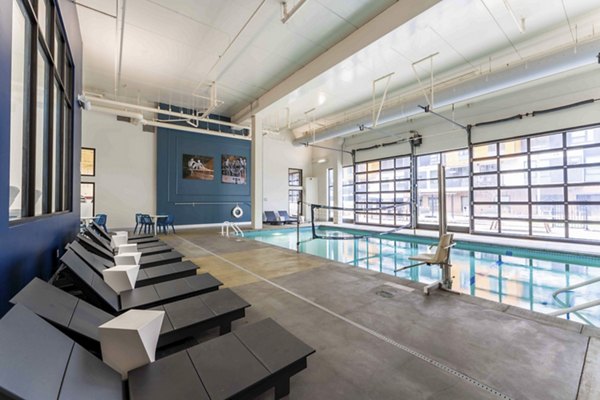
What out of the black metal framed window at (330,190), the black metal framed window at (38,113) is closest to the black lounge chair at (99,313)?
the black metal framed window at (38,113)

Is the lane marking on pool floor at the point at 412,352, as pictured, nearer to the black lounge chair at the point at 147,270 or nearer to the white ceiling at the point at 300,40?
the black lounge chair at the point at 147,270

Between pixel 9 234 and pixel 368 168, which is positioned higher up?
pixel 368 168

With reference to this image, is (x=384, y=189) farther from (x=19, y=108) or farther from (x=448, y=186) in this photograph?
(x=19, y=108)

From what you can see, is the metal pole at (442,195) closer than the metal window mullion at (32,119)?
No

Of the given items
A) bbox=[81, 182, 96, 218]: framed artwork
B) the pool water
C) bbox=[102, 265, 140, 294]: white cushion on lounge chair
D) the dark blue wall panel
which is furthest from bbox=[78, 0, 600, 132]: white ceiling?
bbox=[102, 265, 140, 294]: white cushion on lounge chair

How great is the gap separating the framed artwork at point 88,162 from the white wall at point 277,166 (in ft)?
21.2

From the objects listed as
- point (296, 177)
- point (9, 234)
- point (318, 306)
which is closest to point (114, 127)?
point (296, 177)

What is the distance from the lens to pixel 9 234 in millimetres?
1648

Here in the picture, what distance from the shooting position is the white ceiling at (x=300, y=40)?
15.0 feet

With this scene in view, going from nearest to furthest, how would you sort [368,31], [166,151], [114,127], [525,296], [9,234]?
[9,234] → [525,296] → [368,31] → [114,127] → [166,151]

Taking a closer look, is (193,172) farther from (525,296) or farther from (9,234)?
(525,296)

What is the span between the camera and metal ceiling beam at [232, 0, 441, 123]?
169 inches

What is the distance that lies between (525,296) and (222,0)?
6.93m

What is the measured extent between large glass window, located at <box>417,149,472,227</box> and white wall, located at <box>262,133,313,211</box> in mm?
6260
